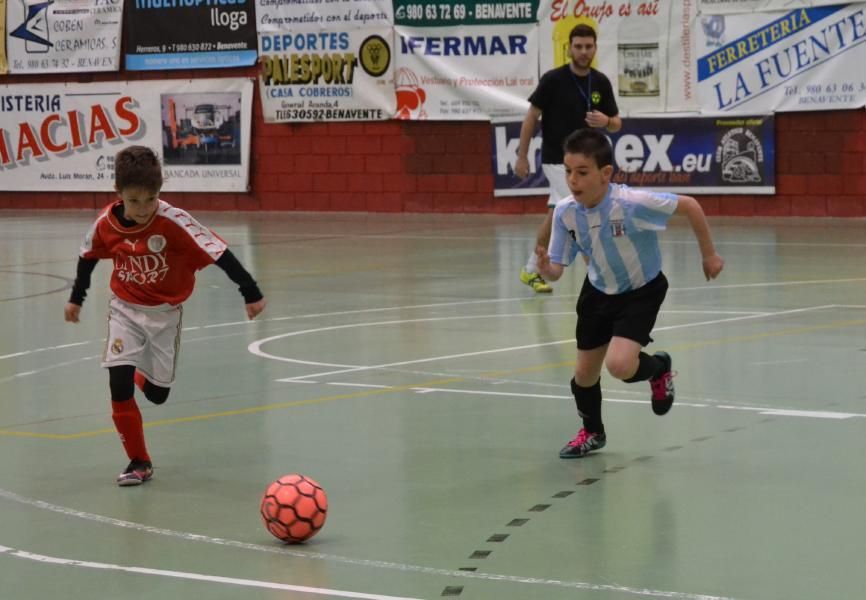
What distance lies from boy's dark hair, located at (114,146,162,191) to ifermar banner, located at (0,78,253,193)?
19566 mm

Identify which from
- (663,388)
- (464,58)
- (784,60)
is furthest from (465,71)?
(663,388)

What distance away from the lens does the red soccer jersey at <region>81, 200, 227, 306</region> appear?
7.17 metres

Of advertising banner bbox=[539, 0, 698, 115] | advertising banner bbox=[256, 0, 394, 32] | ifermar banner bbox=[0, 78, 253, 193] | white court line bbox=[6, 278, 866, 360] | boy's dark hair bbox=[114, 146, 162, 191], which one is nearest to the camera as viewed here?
boy's dark hair bbox=[114, 146, 162, 191]

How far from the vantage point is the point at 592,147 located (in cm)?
717

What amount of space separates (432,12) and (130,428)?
18.0 m

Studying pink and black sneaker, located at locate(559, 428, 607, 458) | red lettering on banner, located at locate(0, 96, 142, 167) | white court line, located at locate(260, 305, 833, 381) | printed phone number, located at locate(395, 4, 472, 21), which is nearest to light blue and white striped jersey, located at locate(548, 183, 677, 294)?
pink and black sneaker, located at locate(559, 428, 607, 458)

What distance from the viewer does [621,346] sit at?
7285mm

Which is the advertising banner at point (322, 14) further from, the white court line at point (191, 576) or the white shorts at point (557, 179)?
the white court line at point (191, 576)

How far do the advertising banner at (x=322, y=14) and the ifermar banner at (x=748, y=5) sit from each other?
5155 millimetres

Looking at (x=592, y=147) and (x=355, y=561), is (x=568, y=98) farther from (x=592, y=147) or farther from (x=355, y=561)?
(x=355, y=561)

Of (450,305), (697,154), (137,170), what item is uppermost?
(137,170)

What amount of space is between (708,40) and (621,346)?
1564 centimetres

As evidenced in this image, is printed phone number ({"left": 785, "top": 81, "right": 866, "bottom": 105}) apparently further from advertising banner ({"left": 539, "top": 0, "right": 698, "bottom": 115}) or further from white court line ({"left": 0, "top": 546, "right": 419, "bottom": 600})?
white court line ({"left": 0, "top": 546, "right": 419, "bottom": 600})

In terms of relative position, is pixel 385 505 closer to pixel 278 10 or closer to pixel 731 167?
pixel 731 167
